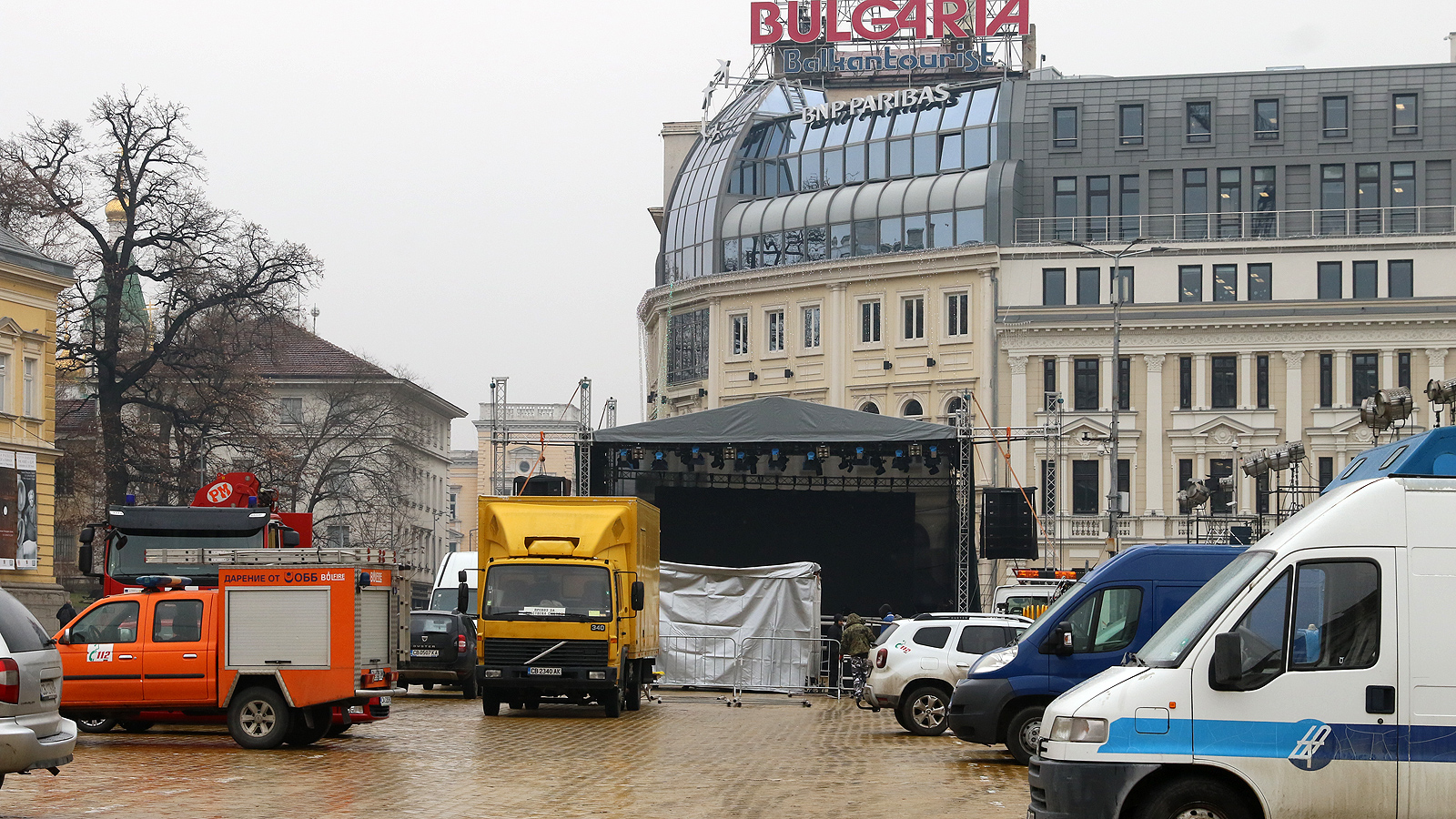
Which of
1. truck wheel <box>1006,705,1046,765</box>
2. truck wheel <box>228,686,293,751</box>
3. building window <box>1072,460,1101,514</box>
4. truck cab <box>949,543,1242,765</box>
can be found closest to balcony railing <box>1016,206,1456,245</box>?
building window <box>1072,460,1101,514</box>

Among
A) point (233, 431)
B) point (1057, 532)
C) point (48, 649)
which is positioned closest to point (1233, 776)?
point (48, 649)

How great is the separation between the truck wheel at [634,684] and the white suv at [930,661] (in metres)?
5.18

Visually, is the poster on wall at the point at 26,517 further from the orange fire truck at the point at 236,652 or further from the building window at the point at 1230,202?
the building window at the point at 1230,202

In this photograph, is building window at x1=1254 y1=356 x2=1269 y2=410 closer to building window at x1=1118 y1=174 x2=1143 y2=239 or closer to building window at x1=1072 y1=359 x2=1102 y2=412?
building window at x1=1072 y1=359 x2=1102 y2=412

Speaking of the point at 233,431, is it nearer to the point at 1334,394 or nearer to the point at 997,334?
the point at 997,334

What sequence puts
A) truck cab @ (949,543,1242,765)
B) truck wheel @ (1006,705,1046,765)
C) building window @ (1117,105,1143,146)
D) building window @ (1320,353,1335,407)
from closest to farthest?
1. truck cab @ (949,543,1242,765)
2. truck wheel @ (1006,705,1046,765)
3. building window @ (1320,353,1335,407)
4. building window @ (1117,105,1143,146)

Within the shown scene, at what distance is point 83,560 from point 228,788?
11004 millimetres

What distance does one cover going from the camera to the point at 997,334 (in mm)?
68188

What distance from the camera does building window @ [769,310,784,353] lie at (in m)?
73.4

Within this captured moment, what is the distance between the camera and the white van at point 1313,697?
10703 mm

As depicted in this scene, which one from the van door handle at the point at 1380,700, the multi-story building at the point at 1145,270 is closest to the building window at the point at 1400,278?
the multi-story building at the point at 1145,270

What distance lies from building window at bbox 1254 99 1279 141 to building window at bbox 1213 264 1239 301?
5230 millimetres

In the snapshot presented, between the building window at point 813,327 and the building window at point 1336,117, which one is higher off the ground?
the building window at point 1336,117

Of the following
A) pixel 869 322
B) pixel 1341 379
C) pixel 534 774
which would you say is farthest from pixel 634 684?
pixel 1341 379
